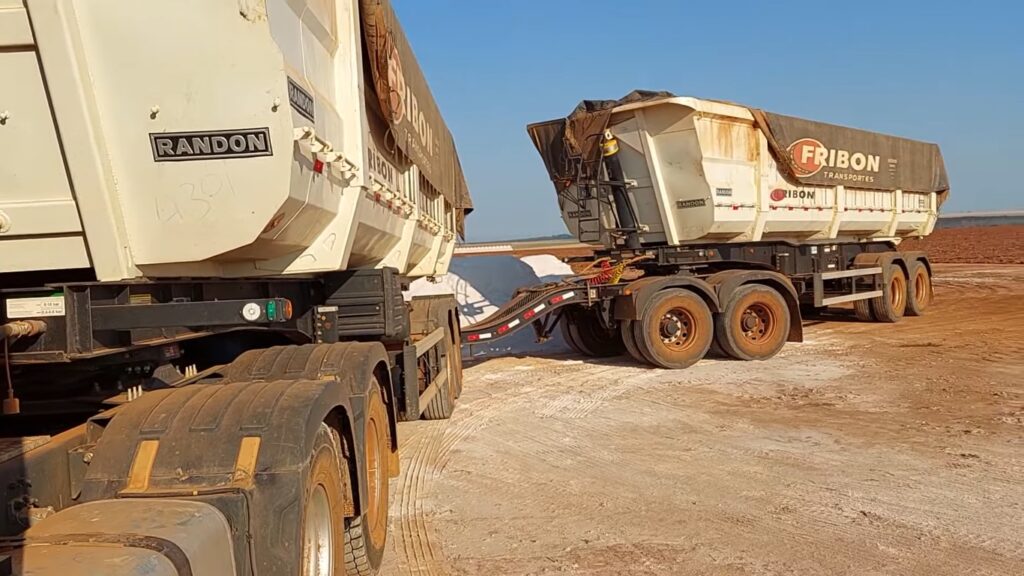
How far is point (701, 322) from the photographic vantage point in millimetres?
10969

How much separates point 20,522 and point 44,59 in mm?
1603

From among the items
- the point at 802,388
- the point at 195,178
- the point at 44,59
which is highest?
the point at 44,59

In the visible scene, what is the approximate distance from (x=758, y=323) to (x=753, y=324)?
9 centimetres

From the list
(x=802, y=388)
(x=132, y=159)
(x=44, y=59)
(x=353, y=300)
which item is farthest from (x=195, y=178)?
(x=802, y=388)

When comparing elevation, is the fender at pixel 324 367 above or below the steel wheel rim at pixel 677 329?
above

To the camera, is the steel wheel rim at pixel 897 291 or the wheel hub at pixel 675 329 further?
the steel wheel rim at pixel 897 291

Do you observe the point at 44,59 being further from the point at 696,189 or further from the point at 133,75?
the point at 696,189

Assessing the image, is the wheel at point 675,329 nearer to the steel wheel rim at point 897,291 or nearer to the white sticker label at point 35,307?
the steel wheel rim at point 897,291

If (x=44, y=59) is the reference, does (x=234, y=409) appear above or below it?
below

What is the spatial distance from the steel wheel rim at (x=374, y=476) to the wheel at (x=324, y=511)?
0.78 m

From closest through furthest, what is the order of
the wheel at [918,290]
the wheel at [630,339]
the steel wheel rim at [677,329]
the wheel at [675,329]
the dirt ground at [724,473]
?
the dirt ground at [724,473]
the wheel at [675,329]
the wheel at [630,339]
the steel wheel rim at [677,329]
the wheel at [918,290]

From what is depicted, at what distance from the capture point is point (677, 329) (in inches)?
433

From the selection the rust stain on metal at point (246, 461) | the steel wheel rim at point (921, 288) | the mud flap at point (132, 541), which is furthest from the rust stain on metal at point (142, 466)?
the steel wheel rim at point (921, 288)

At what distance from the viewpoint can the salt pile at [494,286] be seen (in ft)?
45.2
